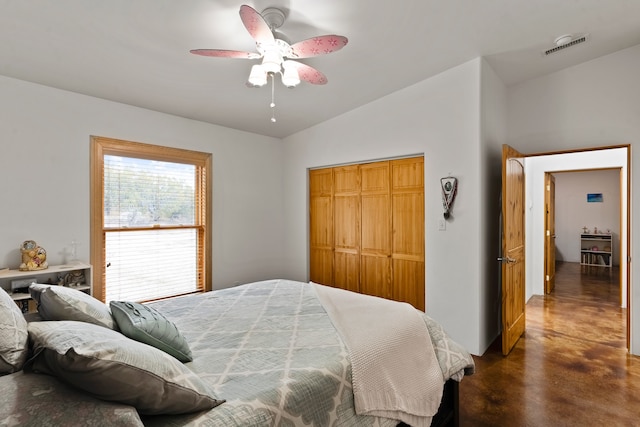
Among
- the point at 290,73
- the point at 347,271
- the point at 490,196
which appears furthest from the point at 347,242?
the point at 290,73

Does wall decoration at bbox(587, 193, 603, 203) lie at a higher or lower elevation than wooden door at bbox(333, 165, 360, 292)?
higher

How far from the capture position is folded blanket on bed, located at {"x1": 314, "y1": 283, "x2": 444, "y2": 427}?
4.75 ft

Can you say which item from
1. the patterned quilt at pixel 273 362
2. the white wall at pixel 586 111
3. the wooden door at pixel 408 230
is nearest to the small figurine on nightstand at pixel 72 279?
the patterned quilt at pixel 273 362

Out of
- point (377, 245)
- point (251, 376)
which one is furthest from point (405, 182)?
point (251, 376)

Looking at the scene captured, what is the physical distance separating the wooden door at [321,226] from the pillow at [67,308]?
10.4 ft

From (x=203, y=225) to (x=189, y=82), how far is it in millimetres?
1767

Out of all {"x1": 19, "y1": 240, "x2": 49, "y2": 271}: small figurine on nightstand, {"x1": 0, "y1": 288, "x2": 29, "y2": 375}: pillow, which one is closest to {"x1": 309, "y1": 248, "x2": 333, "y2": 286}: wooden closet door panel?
{"x1": 19, "y1": 240, "x2": 49, "y2": 271}: small figurine on nightstand

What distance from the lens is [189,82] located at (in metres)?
3.04

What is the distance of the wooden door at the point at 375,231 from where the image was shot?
3770mm

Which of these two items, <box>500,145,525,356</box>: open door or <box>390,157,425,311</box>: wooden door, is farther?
<box>390,157,425,311</box>: wooden door

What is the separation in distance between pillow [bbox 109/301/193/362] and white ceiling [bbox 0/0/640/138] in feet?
6.03

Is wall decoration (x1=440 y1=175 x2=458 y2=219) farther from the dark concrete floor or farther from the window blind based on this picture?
the window blind

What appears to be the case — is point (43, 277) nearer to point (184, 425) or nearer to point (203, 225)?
point (203, 225)

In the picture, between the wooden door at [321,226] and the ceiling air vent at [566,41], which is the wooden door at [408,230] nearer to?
the wooden door at [321,226]
